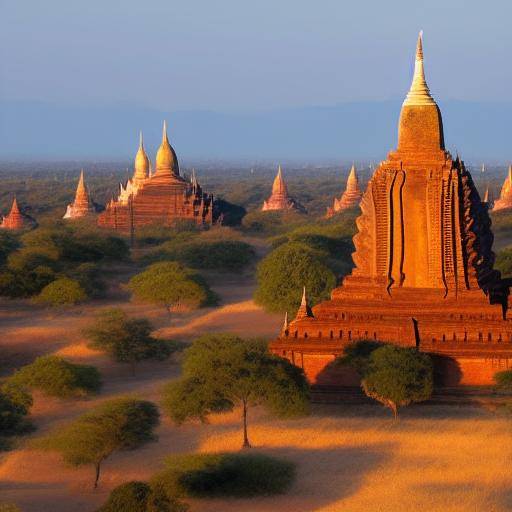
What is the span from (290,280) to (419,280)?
11.9 m

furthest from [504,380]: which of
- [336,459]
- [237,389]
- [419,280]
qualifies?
[237,389]

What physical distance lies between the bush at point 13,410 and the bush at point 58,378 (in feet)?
4.09

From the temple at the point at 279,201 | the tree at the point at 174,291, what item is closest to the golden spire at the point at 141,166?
the temple at the point at 279,201

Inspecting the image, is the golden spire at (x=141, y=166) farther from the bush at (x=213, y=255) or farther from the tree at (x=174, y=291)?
the tree at (x=174, y=291)

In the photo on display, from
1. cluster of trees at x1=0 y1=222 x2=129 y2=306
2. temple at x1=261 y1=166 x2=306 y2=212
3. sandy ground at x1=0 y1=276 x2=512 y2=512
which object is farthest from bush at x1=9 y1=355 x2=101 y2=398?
temple at x1=261 y1=166 x2=306 y2=212

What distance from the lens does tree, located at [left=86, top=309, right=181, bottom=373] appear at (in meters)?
31.8

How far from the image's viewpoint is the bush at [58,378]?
2705 centimetres

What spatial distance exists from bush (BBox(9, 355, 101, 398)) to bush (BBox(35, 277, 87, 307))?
14.2 meters

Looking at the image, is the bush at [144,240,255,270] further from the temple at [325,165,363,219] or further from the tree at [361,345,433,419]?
the temple at [325,165,363,219]

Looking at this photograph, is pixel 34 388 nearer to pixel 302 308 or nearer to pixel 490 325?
pixel 302 308

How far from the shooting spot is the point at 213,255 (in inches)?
2195

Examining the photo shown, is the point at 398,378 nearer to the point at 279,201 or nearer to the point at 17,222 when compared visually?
the point at 17,222

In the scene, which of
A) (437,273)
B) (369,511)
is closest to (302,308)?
(437,273)

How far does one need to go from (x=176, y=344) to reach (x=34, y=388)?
7.02 meters
